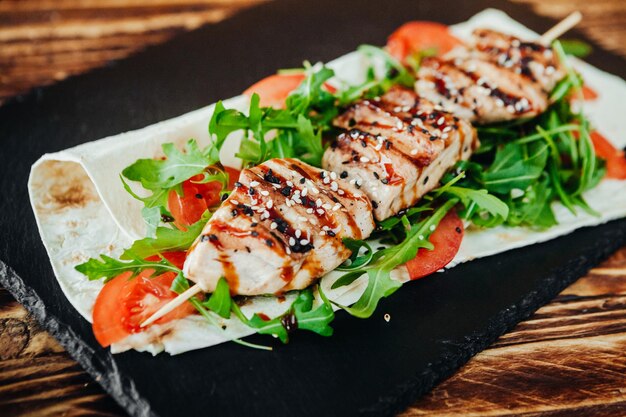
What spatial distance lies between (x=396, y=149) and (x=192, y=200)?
4.08ft

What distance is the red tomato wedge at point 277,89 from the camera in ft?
15.5

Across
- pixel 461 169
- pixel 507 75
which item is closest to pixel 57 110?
pixel 461 169

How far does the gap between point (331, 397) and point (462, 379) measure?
2.71 ft

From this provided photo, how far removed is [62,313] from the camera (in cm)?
349

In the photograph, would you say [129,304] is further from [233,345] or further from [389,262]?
[389,262]

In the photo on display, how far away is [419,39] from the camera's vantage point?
580 centimetres

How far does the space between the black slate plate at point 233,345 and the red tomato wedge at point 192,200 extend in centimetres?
78

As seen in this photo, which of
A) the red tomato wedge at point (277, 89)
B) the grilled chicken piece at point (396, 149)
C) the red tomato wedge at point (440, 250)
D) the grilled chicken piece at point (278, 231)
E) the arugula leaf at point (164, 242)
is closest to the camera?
the grilled chicken piece at point (278, 231)

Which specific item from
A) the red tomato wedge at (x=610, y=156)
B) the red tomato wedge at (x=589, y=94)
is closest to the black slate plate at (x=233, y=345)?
the red tomato wedge at (x=610, y=156)

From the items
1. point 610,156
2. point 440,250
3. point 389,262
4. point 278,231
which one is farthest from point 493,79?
point 278,231

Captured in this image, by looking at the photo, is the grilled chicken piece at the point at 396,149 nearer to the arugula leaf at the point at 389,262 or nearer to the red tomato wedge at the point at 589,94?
the arugula leaf at the point at 389,262

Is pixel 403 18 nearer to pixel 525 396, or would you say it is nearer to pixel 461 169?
pixel 461 169

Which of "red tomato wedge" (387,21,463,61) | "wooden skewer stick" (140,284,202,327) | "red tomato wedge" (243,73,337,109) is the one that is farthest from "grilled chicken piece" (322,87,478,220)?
"red tomato wedge" (387,21,463,61)

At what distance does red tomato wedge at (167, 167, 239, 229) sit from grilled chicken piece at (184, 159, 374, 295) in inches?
18.5
